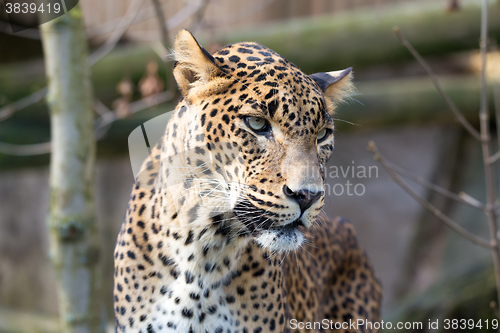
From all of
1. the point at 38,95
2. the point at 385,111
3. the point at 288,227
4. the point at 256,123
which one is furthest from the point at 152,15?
the point at 288,227

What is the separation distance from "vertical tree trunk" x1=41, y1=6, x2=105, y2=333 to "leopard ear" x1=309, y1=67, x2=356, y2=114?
2.35 m

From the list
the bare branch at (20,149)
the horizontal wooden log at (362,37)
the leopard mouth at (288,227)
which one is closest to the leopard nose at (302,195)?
the leopard mouth at (288,227)

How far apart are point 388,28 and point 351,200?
453 cm

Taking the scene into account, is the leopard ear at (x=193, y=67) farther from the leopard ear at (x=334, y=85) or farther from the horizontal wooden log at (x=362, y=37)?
the horizontal wooden log at (x=362, y=37)

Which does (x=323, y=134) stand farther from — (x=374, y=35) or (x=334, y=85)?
(x=374, y=35)

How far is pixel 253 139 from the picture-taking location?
3051mm

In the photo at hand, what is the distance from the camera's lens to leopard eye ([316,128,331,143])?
3.35m

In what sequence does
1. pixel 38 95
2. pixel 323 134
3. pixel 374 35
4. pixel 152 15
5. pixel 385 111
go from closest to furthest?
pixel 323 134 < pixel 38 95 < pixel 152 15 < pixel 374 35 < pixel 385 111

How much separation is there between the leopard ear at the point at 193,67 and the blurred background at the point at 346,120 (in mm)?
2411

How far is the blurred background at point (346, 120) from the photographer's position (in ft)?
25.2

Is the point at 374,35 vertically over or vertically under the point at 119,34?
under

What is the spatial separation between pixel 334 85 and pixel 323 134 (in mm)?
463

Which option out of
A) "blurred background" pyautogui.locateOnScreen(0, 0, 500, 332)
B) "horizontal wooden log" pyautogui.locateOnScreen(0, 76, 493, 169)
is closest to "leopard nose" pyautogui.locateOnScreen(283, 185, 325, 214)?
"blurred background" pyautogui.locateOnScreen(0, 0, 500, 332)

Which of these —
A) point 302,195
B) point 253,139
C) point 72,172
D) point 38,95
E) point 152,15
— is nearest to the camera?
point 302,195
